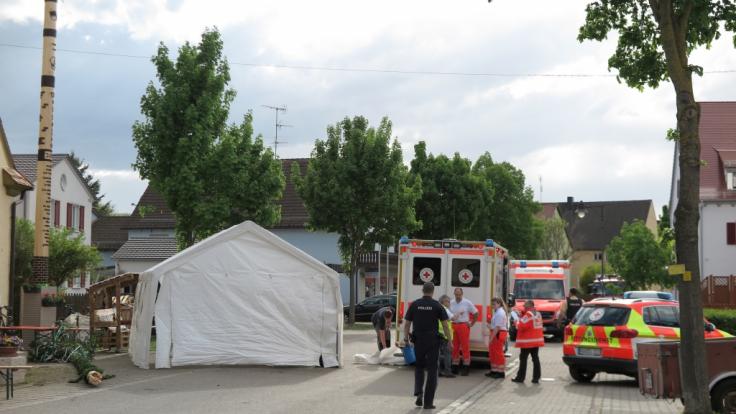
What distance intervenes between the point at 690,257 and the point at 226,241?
10592mm

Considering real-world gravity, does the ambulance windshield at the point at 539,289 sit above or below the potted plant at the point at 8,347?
above

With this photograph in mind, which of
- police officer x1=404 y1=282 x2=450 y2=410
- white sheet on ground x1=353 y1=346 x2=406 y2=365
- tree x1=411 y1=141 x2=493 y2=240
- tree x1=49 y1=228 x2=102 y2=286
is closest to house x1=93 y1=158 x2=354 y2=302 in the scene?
tree x1=411 y1=141 x2=493 y2=240

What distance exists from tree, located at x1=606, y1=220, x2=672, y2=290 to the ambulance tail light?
39975mm

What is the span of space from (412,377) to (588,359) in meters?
3.59

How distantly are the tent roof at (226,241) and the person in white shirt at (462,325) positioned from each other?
9.36 ft

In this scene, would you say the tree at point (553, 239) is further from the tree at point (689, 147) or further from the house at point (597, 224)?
the tree at point (689, 147)

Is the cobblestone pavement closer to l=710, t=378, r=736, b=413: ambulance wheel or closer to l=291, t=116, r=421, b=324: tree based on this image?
l=710, t=378, r=736, b=413: ambulance wheel

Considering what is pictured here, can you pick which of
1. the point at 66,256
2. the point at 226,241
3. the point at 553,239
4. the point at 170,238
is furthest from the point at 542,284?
the point at 553,239

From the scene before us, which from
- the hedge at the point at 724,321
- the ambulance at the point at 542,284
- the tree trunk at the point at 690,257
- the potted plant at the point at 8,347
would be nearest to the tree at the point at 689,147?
the tree trunk at the point at 690,257

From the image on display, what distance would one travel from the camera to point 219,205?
29.7 metres

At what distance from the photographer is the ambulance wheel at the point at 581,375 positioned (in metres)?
17.6

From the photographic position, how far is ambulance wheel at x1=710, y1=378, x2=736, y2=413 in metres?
12.6

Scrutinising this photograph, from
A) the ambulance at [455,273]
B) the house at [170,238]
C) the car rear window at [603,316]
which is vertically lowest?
the car rear window at [603,316]

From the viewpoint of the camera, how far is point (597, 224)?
113m
